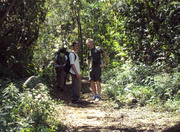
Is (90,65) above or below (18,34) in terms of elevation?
below

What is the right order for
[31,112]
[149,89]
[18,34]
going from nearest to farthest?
[31,112]
[149,89]
[18,34]

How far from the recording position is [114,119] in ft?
16.4

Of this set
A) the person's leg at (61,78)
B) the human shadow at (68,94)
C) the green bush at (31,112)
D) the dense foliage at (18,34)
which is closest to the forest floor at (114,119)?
the human shadow at (68,94)

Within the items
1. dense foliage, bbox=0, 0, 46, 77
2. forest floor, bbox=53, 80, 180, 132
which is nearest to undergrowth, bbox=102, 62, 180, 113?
forest floor, bbox=53, 80, 180, 132

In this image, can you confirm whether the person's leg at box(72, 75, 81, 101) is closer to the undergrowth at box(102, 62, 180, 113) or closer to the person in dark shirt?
the person in dark shirt

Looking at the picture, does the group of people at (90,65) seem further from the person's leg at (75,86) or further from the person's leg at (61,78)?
the person's leg at (61,78)

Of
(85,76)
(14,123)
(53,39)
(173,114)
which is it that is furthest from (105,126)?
(53,39)

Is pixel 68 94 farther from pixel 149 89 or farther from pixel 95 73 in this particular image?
pixel 149 89

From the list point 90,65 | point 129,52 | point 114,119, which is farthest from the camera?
point 129,52

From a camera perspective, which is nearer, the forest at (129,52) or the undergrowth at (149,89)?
the undergrowth at (149,89)

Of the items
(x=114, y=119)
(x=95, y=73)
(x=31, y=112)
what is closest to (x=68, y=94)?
(x=95, y=73)

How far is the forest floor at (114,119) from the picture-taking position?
13.9 feet

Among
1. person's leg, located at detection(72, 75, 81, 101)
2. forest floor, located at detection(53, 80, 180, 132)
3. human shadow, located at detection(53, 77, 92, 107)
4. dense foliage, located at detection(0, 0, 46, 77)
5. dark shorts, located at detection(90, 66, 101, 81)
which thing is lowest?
forest floor, located at detection(53, 80, 180, 132)

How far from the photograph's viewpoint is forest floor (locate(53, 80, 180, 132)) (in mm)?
4238
